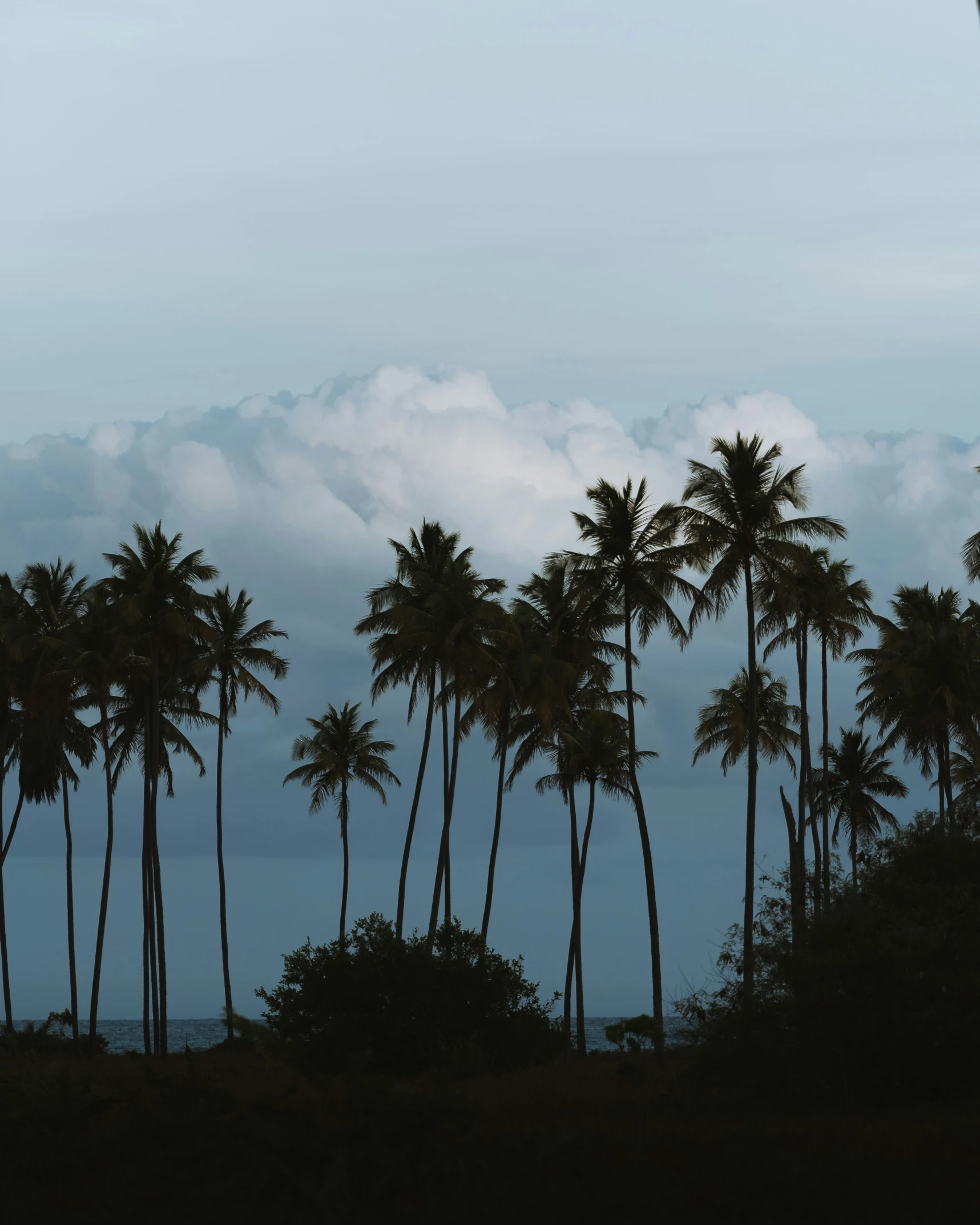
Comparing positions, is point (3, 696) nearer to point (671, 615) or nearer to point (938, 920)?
point (671, 615)

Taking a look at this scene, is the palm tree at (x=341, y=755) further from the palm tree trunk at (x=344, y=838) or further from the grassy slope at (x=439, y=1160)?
the grassy slope at (x=439, y=1160)

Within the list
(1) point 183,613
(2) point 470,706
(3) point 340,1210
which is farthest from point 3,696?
(3) point 340,1210

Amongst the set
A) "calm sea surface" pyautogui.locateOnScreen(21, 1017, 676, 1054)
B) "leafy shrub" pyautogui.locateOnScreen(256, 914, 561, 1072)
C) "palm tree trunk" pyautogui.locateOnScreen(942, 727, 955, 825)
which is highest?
"palm tree trunk" pyautogui.locateOnScreen(942, 727, 955, 825)

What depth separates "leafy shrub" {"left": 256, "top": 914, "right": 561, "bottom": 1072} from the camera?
28906 mm

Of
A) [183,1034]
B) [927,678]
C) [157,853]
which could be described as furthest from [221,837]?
[183,1034]

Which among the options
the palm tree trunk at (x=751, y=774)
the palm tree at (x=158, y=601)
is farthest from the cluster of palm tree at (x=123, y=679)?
the palm tree trunk at (x=751, y=774)

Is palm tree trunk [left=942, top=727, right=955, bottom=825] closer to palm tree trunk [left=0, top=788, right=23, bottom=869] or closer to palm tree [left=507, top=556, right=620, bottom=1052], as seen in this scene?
palm tree [left=507, top=556, right=620, bottom=1052]

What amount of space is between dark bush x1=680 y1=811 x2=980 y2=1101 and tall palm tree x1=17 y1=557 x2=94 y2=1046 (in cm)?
2841

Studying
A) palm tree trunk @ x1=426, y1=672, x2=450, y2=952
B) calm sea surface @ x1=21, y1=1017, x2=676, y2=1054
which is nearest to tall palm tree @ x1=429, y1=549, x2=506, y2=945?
palm tree trunk @ x1=426, y1=672, x2=450, y2=952

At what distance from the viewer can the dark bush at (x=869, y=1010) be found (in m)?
20.9

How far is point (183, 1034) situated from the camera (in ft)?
397

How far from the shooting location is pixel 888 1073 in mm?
20969

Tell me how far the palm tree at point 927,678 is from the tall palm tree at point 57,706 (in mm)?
31038

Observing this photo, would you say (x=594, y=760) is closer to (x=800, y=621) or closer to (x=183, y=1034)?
(x=800, y=621)
